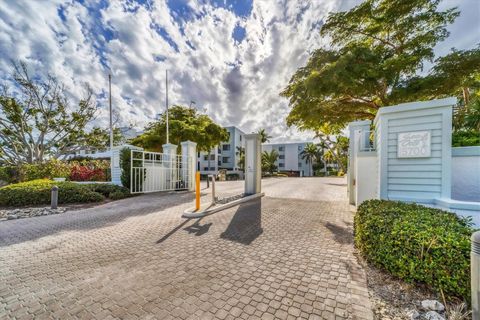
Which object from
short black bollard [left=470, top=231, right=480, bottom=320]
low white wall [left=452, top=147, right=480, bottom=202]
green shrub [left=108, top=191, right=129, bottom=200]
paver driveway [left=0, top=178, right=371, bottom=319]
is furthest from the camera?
green shrub [left=108, top=191, right=129, bottom=200]

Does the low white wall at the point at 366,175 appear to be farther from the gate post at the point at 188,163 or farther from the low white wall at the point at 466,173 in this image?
the gate post at the point at 188,163

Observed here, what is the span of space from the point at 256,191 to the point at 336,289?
278 inches

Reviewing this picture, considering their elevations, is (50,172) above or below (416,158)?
below

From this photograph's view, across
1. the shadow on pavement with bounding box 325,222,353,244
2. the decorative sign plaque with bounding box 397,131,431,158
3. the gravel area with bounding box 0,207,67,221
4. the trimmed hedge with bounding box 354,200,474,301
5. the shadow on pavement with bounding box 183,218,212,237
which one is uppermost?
the decorative sign plaque with bounding box 397,131,431,158

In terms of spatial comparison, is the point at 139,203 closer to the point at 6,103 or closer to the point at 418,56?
the point at 418,56

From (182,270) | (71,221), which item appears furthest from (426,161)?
(71,221)

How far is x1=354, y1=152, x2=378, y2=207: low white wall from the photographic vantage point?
243 inches

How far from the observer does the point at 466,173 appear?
5.10m

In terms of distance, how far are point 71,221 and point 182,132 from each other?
1008 centimetres

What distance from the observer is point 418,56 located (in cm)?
670

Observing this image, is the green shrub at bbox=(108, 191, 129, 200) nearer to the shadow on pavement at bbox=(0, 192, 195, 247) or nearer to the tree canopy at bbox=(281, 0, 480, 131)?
the shadow on pavement at bbox=(0, 192, 195, 247)

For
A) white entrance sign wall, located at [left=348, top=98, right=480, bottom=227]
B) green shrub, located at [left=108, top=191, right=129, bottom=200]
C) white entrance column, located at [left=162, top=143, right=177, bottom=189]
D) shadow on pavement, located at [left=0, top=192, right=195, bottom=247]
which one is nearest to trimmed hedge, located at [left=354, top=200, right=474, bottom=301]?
white entrance sign wall, located at [left=348, top=98, right=480, bottom=227]

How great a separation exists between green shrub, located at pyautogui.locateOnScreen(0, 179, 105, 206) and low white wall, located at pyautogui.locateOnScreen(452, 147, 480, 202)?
12.9 metres

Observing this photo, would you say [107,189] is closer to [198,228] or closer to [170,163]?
[170,163]
